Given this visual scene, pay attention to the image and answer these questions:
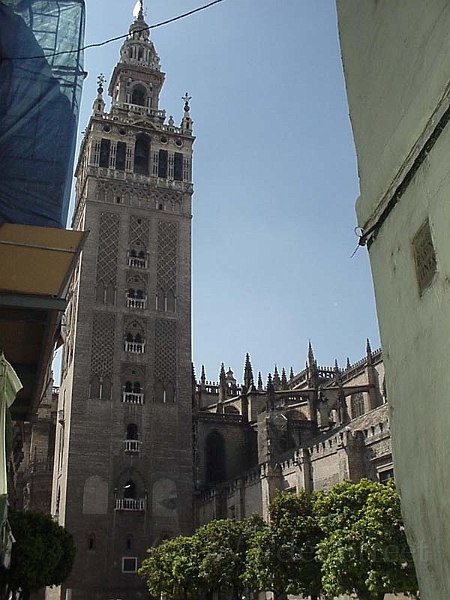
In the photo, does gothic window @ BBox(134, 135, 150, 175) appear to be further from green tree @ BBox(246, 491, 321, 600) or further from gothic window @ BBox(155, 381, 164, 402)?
green tree @ BBox(246, 491, 321, 600)

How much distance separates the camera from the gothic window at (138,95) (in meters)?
47.2

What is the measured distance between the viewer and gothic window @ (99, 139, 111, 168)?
136 feet

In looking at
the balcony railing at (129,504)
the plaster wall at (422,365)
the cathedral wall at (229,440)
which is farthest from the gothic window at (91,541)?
the plaster wall at (422,365)

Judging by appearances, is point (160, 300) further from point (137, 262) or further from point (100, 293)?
point (100, 293)

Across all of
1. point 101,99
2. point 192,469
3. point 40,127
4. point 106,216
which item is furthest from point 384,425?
point 101,99

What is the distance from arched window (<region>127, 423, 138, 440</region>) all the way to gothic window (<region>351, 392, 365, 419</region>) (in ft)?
44.4

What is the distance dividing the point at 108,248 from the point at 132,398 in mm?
8961

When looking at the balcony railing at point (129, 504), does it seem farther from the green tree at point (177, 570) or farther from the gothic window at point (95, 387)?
the green tree at point (177, 570)

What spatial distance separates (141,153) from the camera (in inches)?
1708

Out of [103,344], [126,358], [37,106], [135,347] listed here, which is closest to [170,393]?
[126,358]

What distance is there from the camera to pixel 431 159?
342 centimetres

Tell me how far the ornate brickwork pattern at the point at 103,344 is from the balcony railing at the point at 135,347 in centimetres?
85

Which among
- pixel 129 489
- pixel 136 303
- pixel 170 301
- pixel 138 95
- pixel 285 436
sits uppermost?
pixel 138 95

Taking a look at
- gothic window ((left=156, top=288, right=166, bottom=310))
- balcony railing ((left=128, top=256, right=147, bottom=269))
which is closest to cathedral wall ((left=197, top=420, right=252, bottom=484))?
gothic window ((left=156, top=288, right=166, bottom=310))
